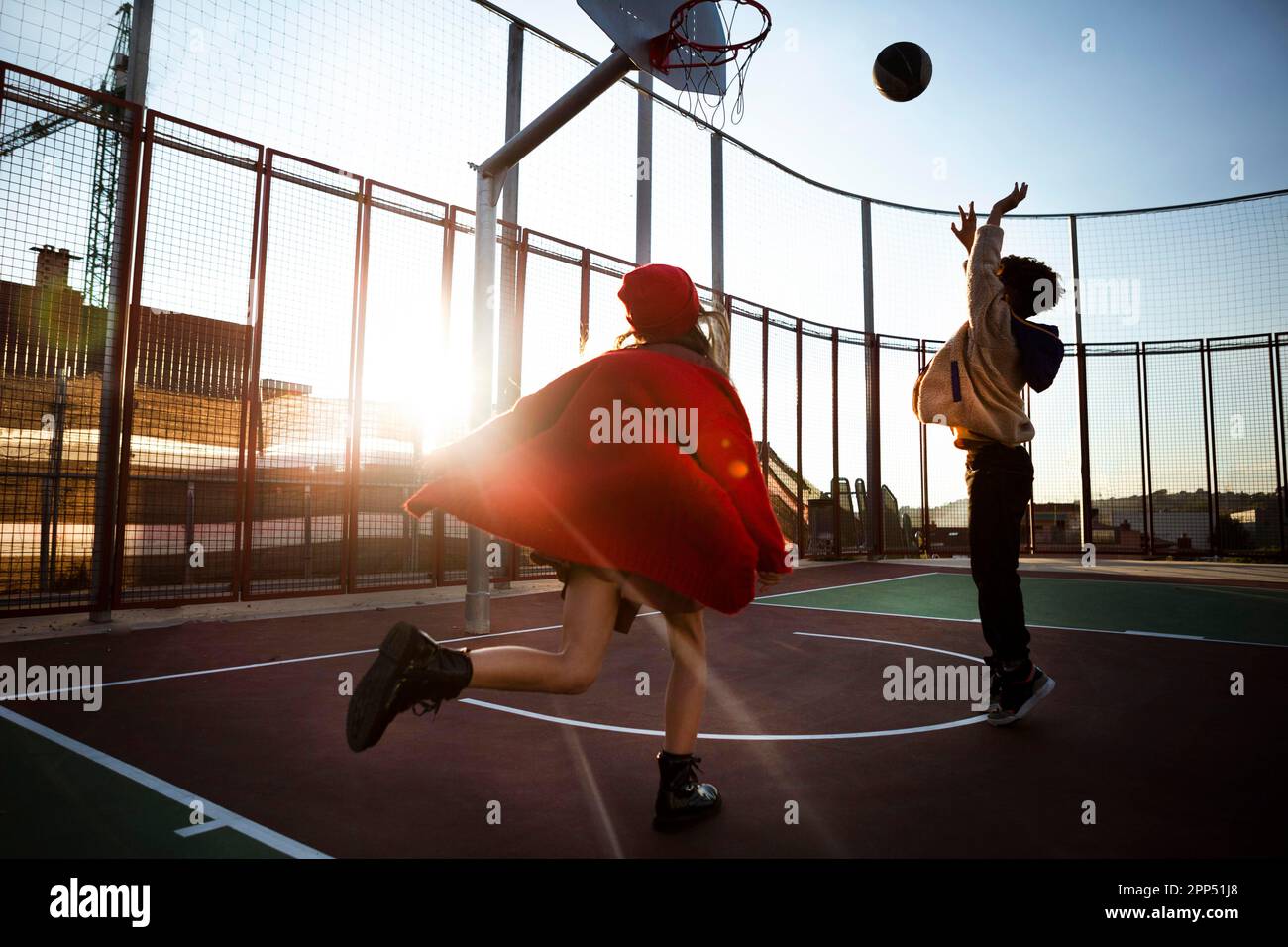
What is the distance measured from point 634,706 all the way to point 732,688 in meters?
0.63

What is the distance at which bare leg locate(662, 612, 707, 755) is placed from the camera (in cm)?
218

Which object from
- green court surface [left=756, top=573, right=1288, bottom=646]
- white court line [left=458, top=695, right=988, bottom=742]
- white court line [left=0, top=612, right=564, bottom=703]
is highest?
green court surface [left=756, top=573, right=1288, bottom=646]

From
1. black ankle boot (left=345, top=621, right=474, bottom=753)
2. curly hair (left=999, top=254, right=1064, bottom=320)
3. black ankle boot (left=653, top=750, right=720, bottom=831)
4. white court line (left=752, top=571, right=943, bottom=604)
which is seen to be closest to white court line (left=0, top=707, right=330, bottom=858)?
black ankle boot (left=345, top=621, right=474, bottom=753)

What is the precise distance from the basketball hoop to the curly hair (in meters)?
3.40

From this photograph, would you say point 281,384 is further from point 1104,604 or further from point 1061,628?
A: point 1104,604

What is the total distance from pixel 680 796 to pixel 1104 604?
23.0 ft

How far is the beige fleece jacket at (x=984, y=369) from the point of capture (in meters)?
3.19

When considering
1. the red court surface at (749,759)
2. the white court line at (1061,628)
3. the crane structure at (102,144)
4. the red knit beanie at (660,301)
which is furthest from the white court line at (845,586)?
the crane structure at (102,144)

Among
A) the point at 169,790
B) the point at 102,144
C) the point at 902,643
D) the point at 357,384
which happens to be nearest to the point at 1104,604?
the point at 902,643

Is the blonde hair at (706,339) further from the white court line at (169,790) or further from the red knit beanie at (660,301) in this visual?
the white court line at (169,790)

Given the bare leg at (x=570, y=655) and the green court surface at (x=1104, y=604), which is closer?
the bare leg at (x=570, y=655)

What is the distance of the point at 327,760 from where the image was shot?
104 inches

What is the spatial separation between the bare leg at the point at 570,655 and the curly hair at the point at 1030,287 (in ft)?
7.56

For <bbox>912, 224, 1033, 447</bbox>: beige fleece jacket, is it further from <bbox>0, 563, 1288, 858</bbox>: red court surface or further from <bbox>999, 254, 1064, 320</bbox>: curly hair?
<bbox>0, 563, 1288, 858</bbox>: red court surface
